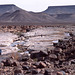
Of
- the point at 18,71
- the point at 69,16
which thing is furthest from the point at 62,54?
the point at 69,16

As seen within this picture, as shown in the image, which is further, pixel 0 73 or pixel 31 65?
pixel 31 65

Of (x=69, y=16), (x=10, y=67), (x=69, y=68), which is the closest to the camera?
(x=69, y=68)

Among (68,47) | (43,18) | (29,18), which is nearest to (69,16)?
(43,18)

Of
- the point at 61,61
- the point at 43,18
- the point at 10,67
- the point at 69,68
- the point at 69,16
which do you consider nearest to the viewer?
the point at 69,68

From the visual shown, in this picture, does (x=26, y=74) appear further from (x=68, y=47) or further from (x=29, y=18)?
(x=29, y=18)

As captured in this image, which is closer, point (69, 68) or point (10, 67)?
point (69, 68)

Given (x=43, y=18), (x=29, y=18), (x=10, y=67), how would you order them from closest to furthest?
(x=10, y=67) → (x=29, y=18) → (x=43, y=18)

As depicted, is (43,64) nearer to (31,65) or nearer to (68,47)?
(31,65)

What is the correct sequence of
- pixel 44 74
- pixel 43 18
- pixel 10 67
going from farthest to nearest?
pixel 43 18
pixel 10 67
pixel 44 74
